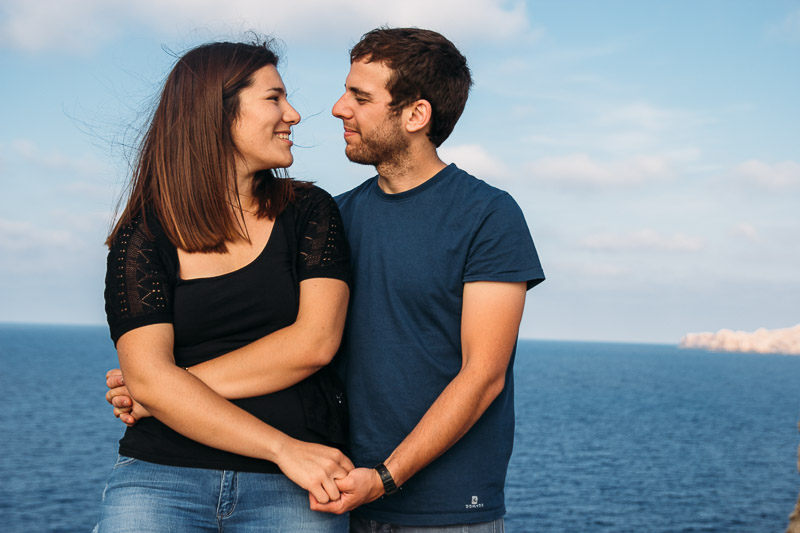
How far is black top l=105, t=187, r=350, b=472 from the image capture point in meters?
2.74

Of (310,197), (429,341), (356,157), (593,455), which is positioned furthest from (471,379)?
(593,455)

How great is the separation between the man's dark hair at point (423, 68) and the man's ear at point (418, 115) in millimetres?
27

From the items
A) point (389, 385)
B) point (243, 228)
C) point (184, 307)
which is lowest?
point (389, 385)

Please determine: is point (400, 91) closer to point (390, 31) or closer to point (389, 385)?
point (390, 31)

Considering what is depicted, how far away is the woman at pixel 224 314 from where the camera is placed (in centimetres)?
269

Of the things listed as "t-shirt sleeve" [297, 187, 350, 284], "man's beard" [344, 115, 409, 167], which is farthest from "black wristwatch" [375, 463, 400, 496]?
"man's beard" [344, 115, 409, 167]

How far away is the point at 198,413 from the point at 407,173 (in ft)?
5.31

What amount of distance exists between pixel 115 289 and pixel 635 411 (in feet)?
333

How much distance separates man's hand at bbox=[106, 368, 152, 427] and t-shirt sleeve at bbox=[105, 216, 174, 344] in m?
0.25

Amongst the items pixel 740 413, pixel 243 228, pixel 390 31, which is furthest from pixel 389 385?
pixel 740 413

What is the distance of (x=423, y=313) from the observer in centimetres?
340

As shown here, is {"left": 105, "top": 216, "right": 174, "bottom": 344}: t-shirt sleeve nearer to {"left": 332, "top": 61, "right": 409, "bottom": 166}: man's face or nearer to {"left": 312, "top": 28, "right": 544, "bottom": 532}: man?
{"left": 312, "top": 28, "right": 544, "bottom": 532}: man

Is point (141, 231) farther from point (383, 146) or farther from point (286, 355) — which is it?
point (383, 146)

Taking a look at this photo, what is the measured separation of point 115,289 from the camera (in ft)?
9.08
